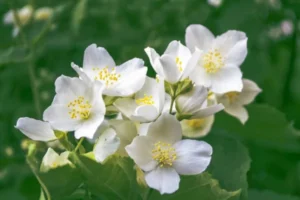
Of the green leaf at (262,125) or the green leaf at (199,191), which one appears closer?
the green leaf at (199,191)

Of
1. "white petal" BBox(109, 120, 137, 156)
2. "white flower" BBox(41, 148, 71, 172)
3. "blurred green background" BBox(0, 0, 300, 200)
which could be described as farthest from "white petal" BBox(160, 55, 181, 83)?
"blurred green background" BBox(0, 0, 300, 200)

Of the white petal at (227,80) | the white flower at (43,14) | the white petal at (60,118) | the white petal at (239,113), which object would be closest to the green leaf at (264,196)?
the white petal at (239,113)

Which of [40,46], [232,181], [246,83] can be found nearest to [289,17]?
[40,46]

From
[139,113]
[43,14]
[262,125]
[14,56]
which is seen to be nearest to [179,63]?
[139,113]

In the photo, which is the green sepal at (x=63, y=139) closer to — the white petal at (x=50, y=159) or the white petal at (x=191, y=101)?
the white petal at (x=50, y=159)

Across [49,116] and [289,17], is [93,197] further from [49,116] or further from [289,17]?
[289,17]

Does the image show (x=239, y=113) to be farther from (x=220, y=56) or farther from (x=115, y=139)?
(x=115, y=139)
